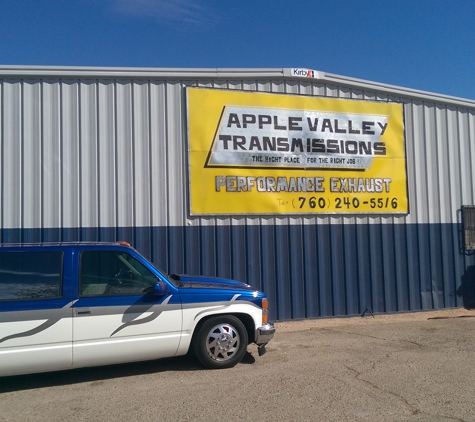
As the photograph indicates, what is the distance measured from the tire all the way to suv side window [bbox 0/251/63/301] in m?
1.98

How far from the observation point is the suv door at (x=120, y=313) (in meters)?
6.41

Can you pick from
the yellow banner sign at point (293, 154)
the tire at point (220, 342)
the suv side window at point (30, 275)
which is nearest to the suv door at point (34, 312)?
the suv side window at point (30, 275)

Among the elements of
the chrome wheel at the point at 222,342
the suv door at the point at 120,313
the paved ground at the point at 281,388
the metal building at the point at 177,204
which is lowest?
the paved ground at the point at 281,388

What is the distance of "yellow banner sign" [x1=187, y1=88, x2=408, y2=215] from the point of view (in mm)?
10891

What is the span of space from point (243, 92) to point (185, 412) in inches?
295

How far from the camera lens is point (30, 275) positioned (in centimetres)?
638

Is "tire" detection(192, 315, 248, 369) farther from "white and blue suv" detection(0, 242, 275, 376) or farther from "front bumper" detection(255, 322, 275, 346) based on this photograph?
"front bumper" detection(255, 322, 275, 346)

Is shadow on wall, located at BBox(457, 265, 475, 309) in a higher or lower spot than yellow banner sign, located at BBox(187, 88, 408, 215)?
lower

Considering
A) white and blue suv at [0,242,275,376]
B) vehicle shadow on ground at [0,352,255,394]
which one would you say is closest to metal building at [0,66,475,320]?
vehicle shadow on ground at [0,352,255,394]

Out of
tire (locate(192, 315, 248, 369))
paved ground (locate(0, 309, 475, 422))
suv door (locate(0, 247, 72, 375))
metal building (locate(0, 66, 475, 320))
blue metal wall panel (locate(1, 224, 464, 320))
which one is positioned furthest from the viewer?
blue metal wall panel (locate(1, 224, 464, 320))

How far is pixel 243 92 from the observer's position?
11.2 metres

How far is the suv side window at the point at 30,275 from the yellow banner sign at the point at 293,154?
4.47 metres

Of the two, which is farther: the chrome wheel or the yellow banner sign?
the yellow banner sign

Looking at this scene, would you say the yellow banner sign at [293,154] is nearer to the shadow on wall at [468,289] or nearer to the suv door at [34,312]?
the shadow on wall at [468,289]
